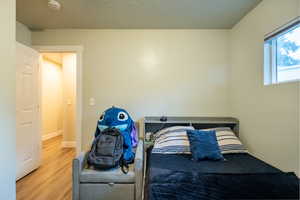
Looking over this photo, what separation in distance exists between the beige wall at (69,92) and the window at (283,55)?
410 centimetres

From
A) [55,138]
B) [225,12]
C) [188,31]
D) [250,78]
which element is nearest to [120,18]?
[188,31]

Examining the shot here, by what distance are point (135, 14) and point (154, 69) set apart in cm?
92

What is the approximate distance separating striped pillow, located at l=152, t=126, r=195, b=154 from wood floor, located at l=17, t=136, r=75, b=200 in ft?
4.03

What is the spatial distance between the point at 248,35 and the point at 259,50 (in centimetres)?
38

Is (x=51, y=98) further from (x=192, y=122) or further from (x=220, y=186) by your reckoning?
(x=220, y=186)

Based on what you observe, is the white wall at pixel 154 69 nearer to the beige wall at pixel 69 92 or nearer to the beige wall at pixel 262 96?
the beige wall at pixel 262 96

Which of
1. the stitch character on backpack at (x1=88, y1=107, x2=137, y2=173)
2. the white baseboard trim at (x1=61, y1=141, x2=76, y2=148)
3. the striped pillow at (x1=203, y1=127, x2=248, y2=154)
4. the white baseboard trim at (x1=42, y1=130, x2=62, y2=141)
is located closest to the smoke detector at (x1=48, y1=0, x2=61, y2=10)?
the stitch character on backpack at (x1=88, y1=107, x2=137, y2=173)

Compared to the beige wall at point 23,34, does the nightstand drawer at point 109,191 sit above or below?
below

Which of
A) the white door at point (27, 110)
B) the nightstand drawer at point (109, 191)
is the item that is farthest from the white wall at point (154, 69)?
the nightstand drawer at point (109, 191)

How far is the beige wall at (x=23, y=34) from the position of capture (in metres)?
3.17

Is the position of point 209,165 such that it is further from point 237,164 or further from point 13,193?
point 13,193

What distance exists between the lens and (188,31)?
3.44 m

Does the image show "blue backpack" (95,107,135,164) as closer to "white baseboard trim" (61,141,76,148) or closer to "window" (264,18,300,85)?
"window" (264,18,300,85)

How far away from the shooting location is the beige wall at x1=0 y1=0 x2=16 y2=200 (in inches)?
73.6
